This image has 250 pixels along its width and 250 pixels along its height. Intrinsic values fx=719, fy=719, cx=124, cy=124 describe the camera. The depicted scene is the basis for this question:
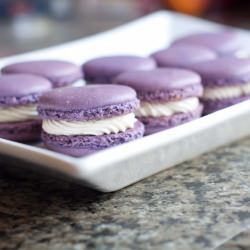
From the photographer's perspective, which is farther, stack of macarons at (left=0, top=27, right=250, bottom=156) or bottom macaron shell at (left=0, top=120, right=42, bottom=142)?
bottom macaron shell at (left=0, top=120, right=42, bottom=142)

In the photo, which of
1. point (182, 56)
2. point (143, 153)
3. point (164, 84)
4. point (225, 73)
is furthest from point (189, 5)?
point (143, 153)

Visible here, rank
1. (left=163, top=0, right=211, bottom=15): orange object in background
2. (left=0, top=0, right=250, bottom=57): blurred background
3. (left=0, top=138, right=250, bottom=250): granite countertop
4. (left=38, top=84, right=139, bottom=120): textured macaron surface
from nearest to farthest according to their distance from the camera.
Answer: (left=0, top=138, right=250, bottom=250): granite countertop, (left=38, top=84, right=139, bottom=120): textured macaron surface, (left=0, top=0, right=250, bottom=57): blurred background, (left=163, top=0, right=211, bottom=15): orange object in background

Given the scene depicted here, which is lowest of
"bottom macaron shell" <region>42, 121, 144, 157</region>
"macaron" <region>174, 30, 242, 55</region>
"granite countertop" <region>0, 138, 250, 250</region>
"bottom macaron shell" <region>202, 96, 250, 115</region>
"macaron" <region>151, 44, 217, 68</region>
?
"granite countertop" <region>0, 138, 250, 250</region>

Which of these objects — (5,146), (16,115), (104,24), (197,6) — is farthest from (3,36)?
(5,146)

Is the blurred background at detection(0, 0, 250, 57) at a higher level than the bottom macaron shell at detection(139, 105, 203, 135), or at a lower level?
lower

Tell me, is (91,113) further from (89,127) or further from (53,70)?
(53,70)

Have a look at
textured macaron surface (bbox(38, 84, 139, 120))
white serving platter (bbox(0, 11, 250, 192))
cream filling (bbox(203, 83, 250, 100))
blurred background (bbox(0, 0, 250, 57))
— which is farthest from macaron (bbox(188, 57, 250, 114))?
blurred background (bbox(0, 0, 250, 57))

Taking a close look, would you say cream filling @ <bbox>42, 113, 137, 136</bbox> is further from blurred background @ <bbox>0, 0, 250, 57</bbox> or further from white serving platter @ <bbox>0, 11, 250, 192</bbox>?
blurred background @ <bbox>0, 0, 250, 57</bbox>
